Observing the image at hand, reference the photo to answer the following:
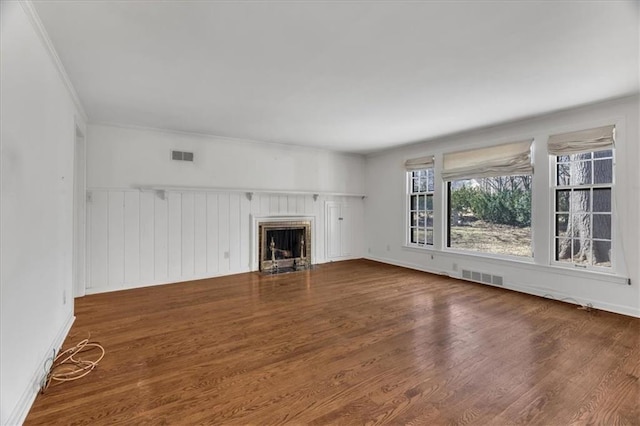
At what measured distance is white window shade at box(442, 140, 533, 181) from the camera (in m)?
4.50

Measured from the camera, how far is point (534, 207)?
14.5 feet

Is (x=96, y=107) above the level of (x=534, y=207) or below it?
above

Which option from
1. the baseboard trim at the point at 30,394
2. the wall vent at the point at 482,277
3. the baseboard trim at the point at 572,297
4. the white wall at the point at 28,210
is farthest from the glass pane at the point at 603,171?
the baseboard trim at the point at 30,394

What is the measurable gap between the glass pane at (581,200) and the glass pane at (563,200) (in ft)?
0.19

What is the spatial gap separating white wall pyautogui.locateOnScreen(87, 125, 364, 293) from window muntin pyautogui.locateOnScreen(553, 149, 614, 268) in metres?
4.27

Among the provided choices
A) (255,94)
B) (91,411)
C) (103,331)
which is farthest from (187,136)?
(91,411)

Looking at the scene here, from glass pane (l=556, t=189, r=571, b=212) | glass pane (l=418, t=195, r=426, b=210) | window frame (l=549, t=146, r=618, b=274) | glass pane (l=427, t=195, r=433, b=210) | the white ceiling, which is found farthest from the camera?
glass pane (l=418, t=195, r=426, b=210)

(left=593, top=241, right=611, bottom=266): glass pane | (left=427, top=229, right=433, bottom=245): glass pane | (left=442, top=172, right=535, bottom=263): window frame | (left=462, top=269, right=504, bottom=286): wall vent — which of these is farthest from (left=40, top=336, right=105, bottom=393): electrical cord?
(left=593, top=241, right=611, bottom=266): glass pane

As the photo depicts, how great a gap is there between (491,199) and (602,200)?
144 cm

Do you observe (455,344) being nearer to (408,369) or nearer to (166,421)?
(408,369)

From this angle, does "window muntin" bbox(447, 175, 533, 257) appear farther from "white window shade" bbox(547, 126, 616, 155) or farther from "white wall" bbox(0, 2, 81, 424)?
"white wall" bbox(0, 2, 81, 424)

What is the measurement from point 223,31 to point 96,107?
2.72 metres

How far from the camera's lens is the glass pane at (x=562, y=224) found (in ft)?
13.6

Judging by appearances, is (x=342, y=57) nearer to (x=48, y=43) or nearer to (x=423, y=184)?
(x=48, y=43)
